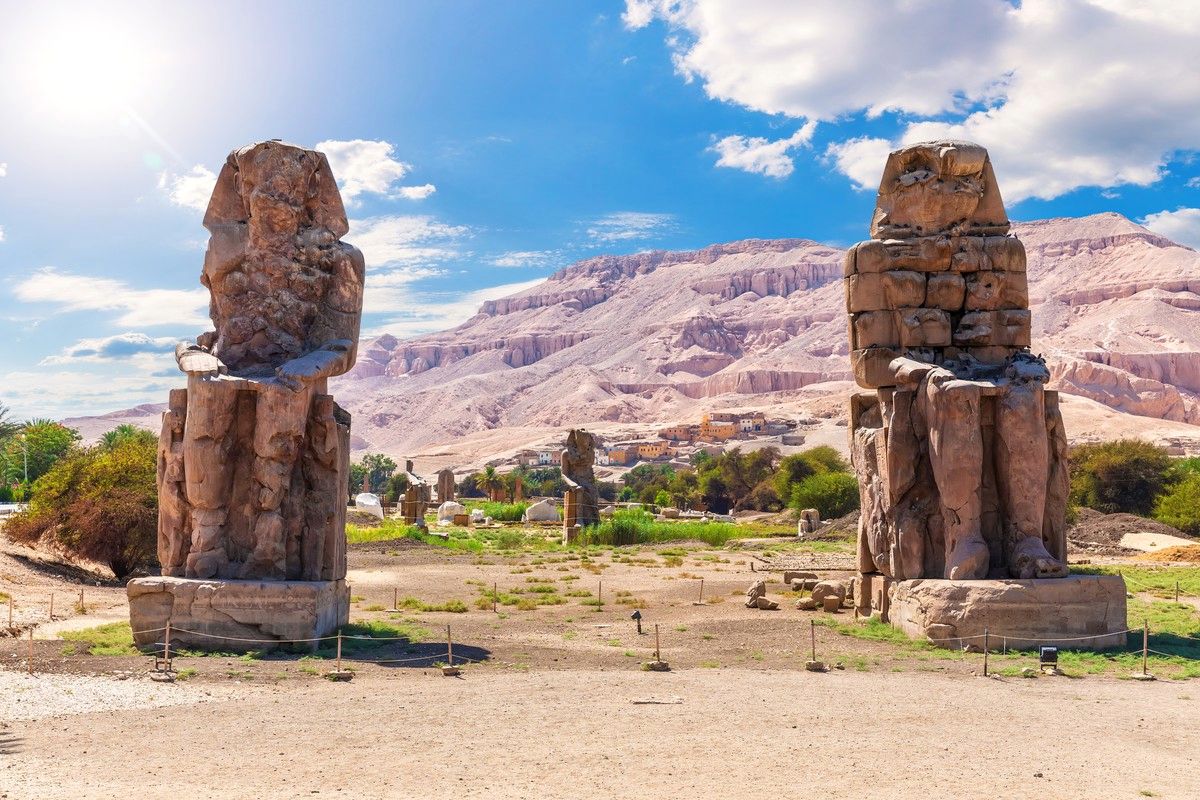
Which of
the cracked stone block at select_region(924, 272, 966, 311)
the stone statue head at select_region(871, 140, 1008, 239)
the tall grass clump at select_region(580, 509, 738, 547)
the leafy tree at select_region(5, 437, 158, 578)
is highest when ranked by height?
the stone statue head at select_region(871, 140, 1008, 239)

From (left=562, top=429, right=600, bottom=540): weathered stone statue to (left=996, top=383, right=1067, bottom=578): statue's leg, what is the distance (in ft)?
71.2

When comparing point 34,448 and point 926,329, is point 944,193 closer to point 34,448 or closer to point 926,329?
point 926,329

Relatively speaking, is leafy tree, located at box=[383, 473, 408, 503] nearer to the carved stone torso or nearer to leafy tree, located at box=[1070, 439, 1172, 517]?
leafy tree, located at box=[1070, 439, 1172, 517]

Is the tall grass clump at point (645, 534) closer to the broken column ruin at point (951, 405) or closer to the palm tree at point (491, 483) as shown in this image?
the broken column ruin at point (951, 405)

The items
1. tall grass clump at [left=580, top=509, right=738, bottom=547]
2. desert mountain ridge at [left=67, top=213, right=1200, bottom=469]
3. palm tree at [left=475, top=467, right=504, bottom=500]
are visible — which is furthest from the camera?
desert mountain ridge at [left=67, top=213, right=1200, bottom=469]

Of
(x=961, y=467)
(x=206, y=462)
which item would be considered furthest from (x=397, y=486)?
(x=961, y=467)

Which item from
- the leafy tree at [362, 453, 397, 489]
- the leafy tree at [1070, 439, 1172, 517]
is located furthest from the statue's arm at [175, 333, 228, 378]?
the leafy tree at [362, 453, 397, 489]

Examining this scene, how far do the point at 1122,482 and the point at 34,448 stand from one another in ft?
142

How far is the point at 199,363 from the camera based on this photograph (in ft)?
35.4

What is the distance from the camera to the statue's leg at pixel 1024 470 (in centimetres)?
1102

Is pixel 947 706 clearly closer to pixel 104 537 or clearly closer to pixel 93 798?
pixel 93 798

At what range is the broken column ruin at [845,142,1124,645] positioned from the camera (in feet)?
36.2

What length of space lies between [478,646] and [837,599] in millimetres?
5716

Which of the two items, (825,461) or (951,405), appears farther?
(825,461)
